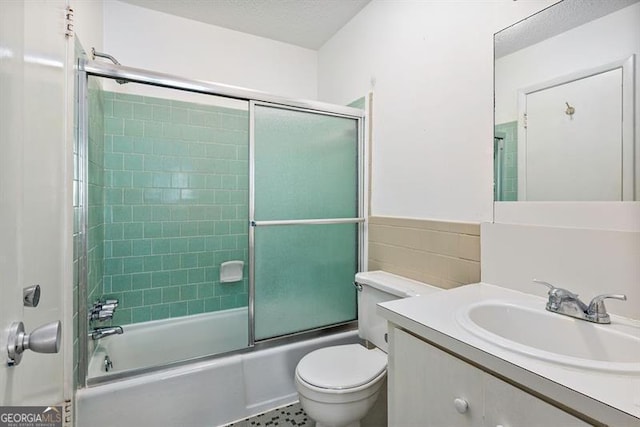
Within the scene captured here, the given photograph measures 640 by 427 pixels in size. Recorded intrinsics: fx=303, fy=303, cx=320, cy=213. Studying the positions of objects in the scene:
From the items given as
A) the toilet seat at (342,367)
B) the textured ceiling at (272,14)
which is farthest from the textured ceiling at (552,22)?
the toilet seat at (342,367)

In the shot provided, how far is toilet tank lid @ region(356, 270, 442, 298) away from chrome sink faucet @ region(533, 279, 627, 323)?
56cm

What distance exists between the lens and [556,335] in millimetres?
967

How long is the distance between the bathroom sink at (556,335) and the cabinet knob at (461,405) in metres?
0.17

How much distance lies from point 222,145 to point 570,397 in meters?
2.49

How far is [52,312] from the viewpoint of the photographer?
1.01 m

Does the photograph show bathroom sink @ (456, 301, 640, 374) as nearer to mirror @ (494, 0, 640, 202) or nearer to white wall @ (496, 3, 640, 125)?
mirror @ (494, 0, 640, 202)

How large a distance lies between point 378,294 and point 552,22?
144 cm

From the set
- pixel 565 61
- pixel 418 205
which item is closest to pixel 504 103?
pixel 565 61

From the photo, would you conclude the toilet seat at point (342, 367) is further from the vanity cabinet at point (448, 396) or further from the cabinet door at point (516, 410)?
the cabinet door at point (516, 410)

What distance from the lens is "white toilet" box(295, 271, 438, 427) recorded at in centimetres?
131

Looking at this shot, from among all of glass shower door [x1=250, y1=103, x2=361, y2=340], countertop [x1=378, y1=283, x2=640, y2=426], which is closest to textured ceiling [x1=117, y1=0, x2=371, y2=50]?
glass shower door [x1=250, y1=103, x2=361, y2=340]

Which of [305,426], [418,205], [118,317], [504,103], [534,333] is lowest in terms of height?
[305,426]

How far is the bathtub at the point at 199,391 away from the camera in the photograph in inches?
56.5

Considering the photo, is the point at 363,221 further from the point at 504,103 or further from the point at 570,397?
the point at 570,397
